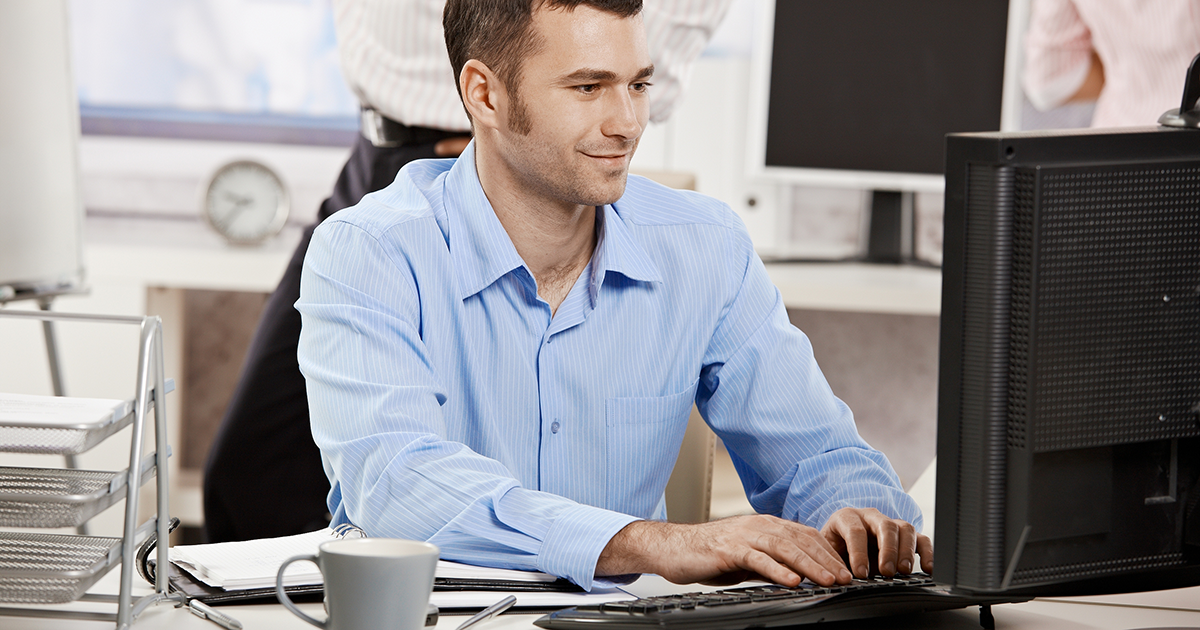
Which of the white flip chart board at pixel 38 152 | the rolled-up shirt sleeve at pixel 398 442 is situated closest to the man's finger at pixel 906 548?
the rolled-up shirt sleeve at pixel 398 442

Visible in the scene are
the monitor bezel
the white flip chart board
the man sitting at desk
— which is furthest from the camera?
the monitor bezel

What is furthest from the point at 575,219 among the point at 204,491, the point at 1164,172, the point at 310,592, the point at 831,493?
the point at 204,491

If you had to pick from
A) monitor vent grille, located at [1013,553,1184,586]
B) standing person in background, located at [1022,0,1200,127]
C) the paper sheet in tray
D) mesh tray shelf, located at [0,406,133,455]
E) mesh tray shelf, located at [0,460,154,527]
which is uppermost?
standing person in background, located at [1022,0,1200,127]

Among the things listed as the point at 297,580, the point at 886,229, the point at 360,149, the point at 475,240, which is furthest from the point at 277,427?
the point at 886,229

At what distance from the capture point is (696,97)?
270cm

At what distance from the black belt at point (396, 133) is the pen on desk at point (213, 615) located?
1075 mm

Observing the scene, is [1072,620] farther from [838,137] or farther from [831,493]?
[838,137]

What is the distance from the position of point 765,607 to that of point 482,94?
2.19 ft

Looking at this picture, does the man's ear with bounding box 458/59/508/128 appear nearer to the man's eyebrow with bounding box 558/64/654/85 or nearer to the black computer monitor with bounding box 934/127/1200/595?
the man's eyebrow with bounding box 558/64/654/85

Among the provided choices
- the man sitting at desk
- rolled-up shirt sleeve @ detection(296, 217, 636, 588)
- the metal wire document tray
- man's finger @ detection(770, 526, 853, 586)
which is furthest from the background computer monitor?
the metal wire document tray

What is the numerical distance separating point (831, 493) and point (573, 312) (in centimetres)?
30

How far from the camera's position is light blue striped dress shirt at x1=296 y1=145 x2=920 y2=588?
956 mm

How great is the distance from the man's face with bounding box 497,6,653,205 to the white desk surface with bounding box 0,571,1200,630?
41 centimetres

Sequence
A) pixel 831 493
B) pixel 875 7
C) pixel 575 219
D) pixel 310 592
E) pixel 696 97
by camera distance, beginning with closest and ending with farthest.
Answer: pixel 310 592
pixel 831 493
pixel 575 219
pixel 875 7
pixel 696 97
